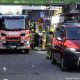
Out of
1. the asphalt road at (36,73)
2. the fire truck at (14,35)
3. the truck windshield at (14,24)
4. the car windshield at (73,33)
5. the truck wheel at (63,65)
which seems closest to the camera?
the asphalt road at (36,73)

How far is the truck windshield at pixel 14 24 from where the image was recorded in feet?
90.8

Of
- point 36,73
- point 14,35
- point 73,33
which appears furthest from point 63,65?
point 14,35

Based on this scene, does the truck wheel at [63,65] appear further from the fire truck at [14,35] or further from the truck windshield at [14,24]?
the truck windshield at [14,24]

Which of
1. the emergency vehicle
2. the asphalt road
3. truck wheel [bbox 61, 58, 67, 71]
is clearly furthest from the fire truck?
→ truck wheel [bbox 61, 58, 67, 71]

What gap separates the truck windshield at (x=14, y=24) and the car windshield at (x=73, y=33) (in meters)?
9.79

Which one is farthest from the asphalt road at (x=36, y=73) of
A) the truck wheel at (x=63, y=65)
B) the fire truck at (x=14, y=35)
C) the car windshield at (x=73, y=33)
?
the fire truck at (x=14, y=35)

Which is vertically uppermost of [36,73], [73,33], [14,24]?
[73,33]

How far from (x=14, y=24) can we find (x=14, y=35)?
3.37 ft

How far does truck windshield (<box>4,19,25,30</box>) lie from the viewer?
27661mm

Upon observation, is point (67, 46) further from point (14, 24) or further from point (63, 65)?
point (14, 24)

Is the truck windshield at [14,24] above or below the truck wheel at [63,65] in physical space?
above

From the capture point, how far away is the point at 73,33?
58.8 ft

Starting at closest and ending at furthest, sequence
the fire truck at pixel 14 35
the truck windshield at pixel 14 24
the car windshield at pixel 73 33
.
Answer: the car windshield at pixel 73 33 < the fire truck at pixel 14 35 < the truck windshield at pixel 14 24

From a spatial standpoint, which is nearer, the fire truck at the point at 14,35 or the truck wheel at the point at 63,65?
the truck wheel at the point at 63,65
